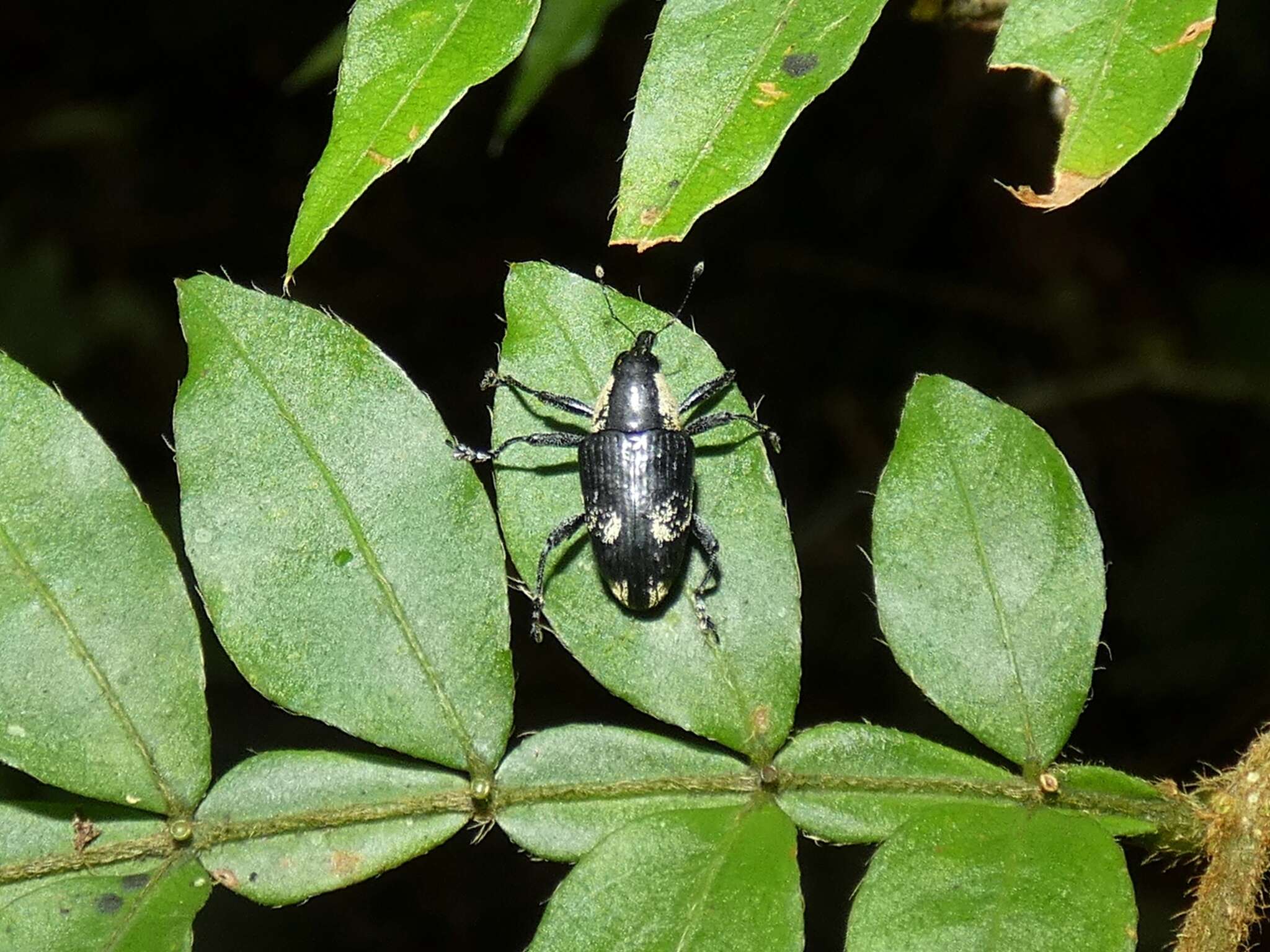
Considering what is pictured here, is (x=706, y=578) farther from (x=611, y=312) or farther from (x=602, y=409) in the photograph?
(x=611, y=312)

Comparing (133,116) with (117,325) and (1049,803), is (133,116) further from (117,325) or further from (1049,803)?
(1049,803)

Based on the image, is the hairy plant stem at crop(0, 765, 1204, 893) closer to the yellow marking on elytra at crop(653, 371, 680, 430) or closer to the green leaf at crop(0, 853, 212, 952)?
the green leaf at crop(0, 853, 212, 952)

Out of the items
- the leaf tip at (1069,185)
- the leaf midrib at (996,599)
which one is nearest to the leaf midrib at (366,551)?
the leaf midrib at (996,599)

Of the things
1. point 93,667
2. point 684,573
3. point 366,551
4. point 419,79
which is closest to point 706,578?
point 684,573

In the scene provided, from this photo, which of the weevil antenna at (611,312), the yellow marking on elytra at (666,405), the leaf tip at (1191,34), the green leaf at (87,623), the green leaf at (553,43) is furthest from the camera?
the green leaf at (553,43)

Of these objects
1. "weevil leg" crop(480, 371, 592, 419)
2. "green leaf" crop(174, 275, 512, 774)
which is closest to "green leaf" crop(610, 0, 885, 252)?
"weevil leg" crop(480, 371, 592, 419)

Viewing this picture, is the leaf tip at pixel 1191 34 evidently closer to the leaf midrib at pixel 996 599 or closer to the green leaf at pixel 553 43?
the leaf midrib at pixel 996 599
